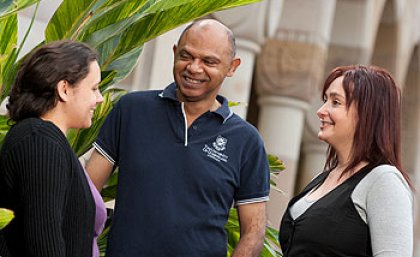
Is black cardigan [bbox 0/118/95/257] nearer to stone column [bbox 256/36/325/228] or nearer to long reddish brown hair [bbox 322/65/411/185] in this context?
long reddish brown hair [bbox 322/65/411/185]

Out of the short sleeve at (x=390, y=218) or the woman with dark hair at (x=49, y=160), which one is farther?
the short sleeve at (x=390, y=218)

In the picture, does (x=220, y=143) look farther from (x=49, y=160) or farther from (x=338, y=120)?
(x=49, y=160)

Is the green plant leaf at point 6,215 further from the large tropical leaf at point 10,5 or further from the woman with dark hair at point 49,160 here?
the large tropical leaf at point 10,5

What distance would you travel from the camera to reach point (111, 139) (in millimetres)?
3125

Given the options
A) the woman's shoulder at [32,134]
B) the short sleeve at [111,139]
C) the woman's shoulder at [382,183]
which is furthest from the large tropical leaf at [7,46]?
the woman's shoulder at [382,183]

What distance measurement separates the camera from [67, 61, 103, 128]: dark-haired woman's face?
2666 mm

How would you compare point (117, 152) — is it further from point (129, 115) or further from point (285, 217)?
point (285, 217)

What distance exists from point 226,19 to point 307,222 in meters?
5.10

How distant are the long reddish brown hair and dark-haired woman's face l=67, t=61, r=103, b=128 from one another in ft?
2.26

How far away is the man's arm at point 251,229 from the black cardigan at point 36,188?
2.21 feet

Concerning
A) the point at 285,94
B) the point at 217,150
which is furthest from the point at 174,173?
the point at 285,94

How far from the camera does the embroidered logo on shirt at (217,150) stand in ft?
10.1

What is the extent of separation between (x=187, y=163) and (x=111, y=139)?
249mm

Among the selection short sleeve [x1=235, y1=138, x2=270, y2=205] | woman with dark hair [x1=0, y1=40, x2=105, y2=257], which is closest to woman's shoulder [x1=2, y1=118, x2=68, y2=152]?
woman with dark hair [x1=0, y1=40, x2=105, y2=257]
